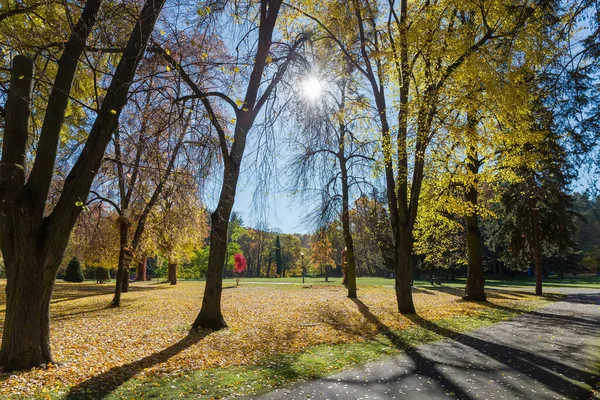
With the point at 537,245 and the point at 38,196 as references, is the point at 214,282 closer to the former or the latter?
the point at 38,196

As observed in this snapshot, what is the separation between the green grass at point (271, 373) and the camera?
480 centimetres

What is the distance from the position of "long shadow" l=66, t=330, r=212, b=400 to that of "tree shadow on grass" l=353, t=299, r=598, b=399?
3.94 m

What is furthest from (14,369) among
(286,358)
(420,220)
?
(420,220)

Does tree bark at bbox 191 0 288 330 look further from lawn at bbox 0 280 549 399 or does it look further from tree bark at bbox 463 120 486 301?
tree bark at bbox 463 120 486 301

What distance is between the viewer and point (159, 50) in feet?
21.1

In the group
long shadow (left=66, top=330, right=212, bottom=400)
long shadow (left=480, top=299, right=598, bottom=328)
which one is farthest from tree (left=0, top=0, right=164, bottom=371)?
long shadow (left=480, top=299, right=598, bottom=328)

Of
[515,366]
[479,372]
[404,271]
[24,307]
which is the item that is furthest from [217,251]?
[515,366]

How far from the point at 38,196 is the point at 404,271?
10.2 m

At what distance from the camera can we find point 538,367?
6.03m

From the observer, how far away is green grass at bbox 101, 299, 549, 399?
4805 millimetres

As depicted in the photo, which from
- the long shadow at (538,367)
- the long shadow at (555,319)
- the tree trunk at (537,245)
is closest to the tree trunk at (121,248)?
the long shadow at (538,367)

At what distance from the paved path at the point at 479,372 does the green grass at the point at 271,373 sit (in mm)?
353

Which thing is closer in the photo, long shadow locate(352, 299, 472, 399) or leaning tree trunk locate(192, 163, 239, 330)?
long shadow locate(352, 299, 472, 399)

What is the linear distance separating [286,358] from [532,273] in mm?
63406
